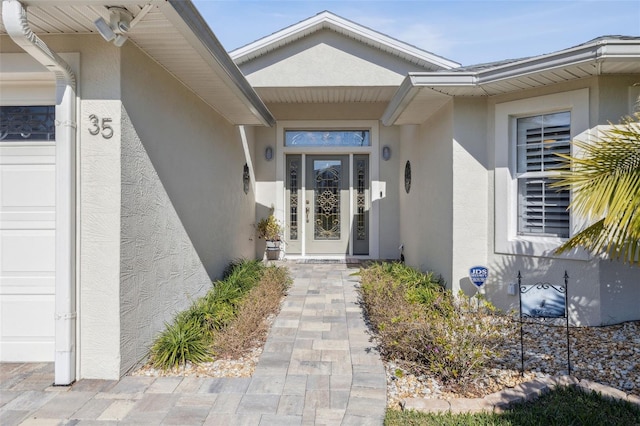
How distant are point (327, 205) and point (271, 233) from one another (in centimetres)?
150

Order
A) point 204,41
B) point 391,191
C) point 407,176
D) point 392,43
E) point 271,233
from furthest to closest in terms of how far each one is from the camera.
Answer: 1. point 391,191
2. point 271,233
3. point 407,176
4. point 392,43
5. point 204,41

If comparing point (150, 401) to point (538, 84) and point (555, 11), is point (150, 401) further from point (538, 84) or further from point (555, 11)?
point (555, 11)

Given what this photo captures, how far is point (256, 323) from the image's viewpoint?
4078 millimetres

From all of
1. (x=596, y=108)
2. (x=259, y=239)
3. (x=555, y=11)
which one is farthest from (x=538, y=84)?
(x=259, y=239)

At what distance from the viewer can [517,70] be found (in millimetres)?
4156

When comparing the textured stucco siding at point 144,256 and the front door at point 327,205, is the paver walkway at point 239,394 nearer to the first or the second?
the textured stucco siding at point 144,256

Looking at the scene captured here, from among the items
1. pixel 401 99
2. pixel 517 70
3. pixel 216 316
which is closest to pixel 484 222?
pixel 517 70

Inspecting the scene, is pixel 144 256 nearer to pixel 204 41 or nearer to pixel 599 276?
pixel 204 41

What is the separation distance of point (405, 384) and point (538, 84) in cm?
384

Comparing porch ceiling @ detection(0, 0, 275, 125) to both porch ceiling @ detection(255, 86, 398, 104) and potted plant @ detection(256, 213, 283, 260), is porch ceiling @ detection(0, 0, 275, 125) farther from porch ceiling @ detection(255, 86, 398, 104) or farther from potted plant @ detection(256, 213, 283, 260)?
potted plant @ detection(256, 213, 283, 260)

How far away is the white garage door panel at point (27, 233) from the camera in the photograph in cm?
331

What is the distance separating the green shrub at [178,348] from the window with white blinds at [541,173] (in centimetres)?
420

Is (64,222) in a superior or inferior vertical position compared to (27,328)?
superior

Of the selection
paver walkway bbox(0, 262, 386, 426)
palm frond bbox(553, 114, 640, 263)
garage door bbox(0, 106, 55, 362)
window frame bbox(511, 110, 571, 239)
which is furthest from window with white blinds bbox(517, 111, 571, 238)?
garage door bbox(0, 106, 55, 362)
